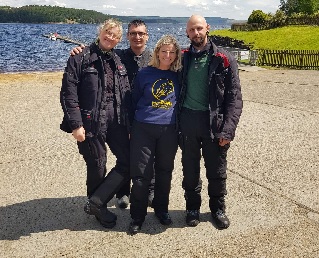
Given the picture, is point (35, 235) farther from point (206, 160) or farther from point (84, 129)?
point (206, 160)

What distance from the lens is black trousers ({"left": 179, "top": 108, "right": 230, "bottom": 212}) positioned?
398 centimetres

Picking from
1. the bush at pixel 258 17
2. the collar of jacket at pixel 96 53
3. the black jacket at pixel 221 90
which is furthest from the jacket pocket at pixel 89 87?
the bush at pixel 258 17

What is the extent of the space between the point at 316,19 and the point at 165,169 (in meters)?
49.9

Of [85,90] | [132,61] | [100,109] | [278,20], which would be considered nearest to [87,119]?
[100,109]

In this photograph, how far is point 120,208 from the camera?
480 cm

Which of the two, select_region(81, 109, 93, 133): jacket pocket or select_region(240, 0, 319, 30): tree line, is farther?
select_region(240, 0, 319, 30): tree line

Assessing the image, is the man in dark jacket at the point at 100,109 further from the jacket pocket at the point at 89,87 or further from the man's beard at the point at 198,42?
the man's beard at the point at 198,42

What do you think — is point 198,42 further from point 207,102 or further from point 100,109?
point 100,109

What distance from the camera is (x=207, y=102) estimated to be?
395 centimetres

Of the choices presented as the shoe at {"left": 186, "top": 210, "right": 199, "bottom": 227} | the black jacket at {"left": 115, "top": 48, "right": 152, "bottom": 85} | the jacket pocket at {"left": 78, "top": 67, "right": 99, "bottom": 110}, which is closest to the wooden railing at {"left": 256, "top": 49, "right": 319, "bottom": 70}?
the black jacket at {"left": 115, "top": 48, "right": 152, "bottom": 85}

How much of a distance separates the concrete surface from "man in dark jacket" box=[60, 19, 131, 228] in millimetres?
467

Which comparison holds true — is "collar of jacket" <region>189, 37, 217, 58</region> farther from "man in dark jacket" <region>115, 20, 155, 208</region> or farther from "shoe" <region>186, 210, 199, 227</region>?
"shoe" <region>186, 210, 199, 227</region>

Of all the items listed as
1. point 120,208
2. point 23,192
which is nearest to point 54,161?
point 23,192

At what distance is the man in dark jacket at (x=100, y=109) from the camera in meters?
3.87
